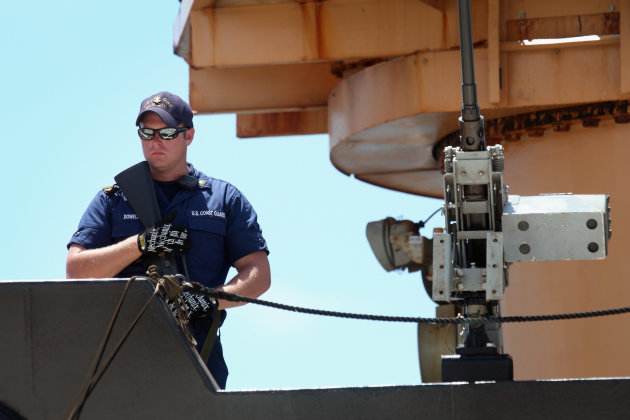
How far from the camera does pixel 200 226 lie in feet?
17.1

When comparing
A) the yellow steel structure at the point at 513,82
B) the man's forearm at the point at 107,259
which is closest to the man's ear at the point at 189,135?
the man's forearm at the point at 107,259

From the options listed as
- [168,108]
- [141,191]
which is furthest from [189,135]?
[141,191]

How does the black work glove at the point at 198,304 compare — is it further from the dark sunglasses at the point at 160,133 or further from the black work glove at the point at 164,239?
the dark sunglasses at the point at 160,133

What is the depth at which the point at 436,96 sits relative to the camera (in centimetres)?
898

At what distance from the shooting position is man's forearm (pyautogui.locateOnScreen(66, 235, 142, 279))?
16.4 feet

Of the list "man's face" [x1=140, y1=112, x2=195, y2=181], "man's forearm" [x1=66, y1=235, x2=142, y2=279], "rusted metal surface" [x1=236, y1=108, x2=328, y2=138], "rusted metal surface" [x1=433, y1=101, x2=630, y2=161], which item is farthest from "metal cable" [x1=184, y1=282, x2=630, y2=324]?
"rusted metal surface" [x1=236, y1=108, x2=328, y2=138]

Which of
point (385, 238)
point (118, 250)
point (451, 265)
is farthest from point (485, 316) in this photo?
point (385, 238)

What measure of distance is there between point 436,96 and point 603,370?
236 cm

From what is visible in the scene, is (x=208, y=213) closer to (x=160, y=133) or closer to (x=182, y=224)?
(x=182, y=224)

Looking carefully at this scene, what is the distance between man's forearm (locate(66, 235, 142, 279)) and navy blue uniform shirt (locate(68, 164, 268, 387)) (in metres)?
0.13

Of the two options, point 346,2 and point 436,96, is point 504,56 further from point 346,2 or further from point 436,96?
point 346,2

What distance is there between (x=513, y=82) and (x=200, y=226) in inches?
166

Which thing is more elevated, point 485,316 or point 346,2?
point 346,2

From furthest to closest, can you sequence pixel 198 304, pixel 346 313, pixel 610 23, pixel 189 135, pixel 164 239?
pixel 610 23 < pixel 189 135 < pixel 164 239 < pixel 198 304 < pixel 346 313
